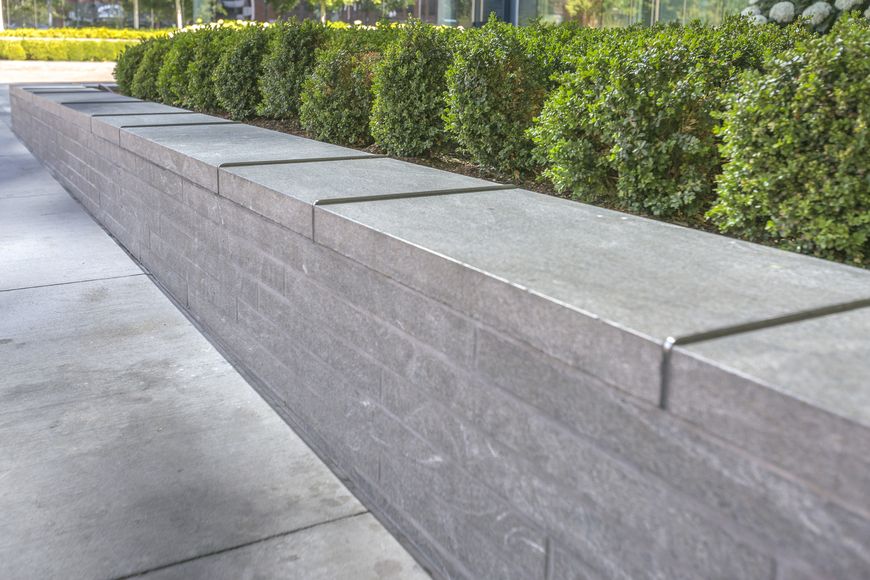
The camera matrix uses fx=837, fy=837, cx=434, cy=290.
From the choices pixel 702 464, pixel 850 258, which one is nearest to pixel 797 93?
pixel 850 258

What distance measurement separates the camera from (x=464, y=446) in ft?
7.69

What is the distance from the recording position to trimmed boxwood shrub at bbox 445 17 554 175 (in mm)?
4359

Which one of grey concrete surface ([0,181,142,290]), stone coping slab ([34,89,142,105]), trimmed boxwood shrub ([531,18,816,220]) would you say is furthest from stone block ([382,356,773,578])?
stone coping slab ([34,89,142,105])

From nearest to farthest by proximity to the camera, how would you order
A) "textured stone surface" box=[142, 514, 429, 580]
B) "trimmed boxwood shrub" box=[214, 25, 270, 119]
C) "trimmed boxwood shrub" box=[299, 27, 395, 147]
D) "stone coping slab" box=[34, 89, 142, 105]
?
"textured stone surface" box=[142, 514, 429, 580]
"trimmed boxwood shrub" box=[299, 27, 395, 147]
"trimmed boxwood shrub" box=[214, 25, 270, 119]
"stone coping slab" box=[34, 89, 142, 105]

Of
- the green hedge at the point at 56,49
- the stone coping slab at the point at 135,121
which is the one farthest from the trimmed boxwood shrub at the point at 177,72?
the green hedge at the point at 56,49

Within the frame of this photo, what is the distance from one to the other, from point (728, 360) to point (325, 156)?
11.5 ft

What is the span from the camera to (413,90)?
16.4 ft

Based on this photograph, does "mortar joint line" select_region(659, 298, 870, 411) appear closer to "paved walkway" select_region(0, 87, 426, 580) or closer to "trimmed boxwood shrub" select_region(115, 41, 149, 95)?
"paved walkway" select_region(0, 87, 426, 580)

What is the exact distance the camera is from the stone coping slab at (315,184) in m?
3.32

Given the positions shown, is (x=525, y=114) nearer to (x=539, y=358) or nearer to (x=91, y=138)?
(x=539, y=358)

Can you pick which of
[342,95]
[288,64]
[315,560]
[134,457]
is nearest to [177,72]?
[288,64]

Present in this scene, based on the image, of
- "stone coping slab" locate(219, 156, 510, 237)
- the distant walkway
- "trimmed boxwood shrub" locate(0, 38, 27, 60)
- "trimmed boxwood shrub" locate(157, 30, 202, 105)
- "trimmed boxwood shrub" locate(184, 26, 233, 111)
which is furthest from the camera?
"trimmed boxwood shrub" locate(0, 38, 27, 60)

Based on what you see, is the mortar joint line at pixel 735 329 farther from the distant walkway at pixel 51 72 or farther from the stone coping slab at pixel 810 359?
the distant walkway at pixel 51 72

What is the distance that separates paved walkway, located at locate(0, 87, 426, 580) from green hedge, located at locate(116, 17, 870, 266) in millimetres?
1707
